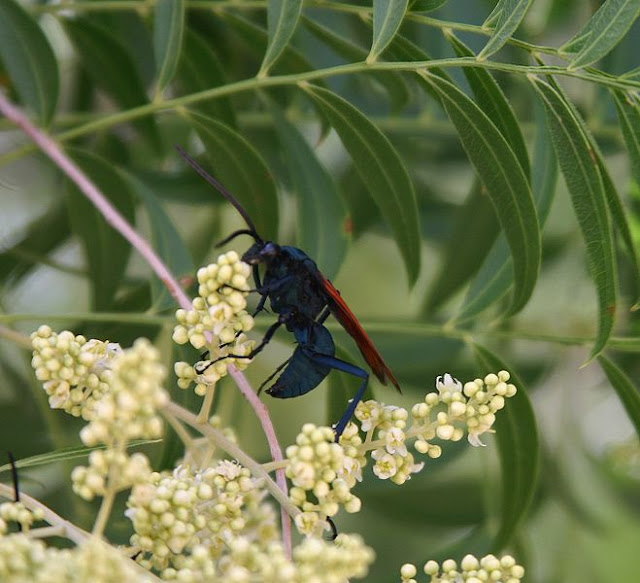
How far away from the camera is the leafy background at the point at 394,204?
1.53m

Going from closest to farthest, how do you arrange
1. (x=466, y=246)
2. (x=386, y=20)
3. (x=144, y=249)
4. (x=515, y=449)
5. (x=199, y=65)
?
(x=386, y=20)
(x=144, y=249)
(x=515, y=449)
(x=199, y=65)
(x=466, y=246)

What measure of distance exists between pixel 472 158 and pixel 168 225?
2.30ft

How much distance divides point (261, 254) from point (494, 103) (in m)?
0.45

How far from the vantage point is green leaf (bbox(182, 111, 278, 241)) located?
1.84 m

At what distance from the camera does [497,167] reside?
4.95ft

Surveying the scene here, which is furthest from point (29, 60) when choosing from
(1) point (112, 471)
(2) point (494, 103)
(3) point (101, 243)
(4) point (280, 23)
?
(1) point (112, 471)

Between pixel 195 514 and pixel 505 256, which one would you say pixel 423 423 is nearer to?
pixel 195 514

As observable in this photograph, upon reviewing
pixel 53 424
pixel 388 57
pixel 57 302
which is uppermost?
pixel 57 302

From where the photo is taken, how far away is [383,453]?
4.41 ft

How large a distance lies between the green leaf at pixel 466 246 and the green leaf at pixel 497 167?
0.67 metres

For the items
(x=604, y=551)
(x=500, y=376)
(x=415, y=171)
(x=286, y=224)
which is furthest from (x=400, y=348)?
(x=604, y=551)

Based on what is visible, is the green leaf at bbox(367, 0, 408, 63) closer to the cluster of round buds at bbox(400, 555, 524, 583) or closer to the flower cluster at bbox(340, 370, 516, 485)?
the flower cluster at bbox(340, 370, 516, 485)

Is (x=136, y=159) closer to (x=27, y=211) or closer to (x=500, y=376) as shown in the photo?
(x=27, y=211)

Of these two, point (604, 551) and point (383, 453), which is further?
point (604, 551)
